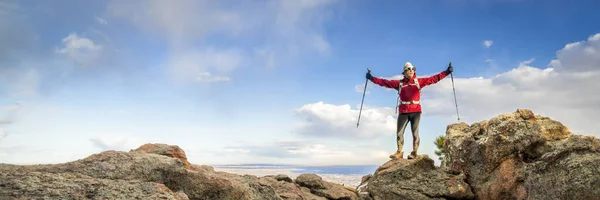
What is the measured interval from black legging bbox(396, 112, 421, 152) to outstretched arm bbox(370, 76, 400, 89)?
189cm

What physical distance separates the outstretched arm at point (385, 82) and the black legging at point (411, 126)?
1.89 meters

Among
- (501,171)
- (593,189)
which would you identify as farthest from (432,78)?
(593,189)

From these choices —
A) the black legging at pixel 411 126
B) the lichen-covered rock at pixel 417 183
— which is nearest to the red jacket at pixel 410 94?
the black legging at pixel 411 126

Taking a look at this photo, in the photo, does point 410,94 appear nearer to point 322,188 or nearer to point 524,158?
point 524,158

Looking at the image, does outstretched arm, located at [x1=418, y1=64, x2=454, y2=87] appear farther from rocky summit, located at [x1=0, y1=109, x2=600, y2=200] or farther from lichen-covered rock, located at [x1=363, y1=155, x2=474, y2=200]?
lichen-covered rock, located at [x1=363, y1=155, x2=474, y2=200]

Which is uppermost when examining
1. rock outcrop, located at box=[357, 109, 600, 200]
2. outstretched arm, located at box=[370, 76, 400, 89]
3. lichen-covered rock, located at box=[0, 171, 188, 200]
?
outstretched arm, located at box=[370, 76, 400, 89]

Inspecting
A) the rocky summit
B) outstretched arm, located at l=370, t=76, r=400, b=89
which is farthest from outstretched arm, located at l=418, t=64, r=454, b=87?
the rocky summit

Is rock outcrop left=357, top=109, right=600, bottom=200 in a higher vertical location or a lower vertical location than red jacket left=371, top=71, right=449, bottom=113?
lower

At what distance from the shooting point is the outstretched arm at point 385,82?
2619 centimetres

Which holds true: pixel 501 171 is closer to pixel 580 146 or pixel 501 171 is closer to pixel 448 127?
pixel 580 146

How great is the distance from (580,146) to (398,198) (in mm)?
7126

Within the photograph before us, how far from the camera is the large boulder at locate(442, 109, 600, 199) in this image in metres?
14.9

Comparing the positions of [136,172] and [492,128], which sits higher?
[492,128]

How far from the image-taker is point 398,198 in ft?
65.3
